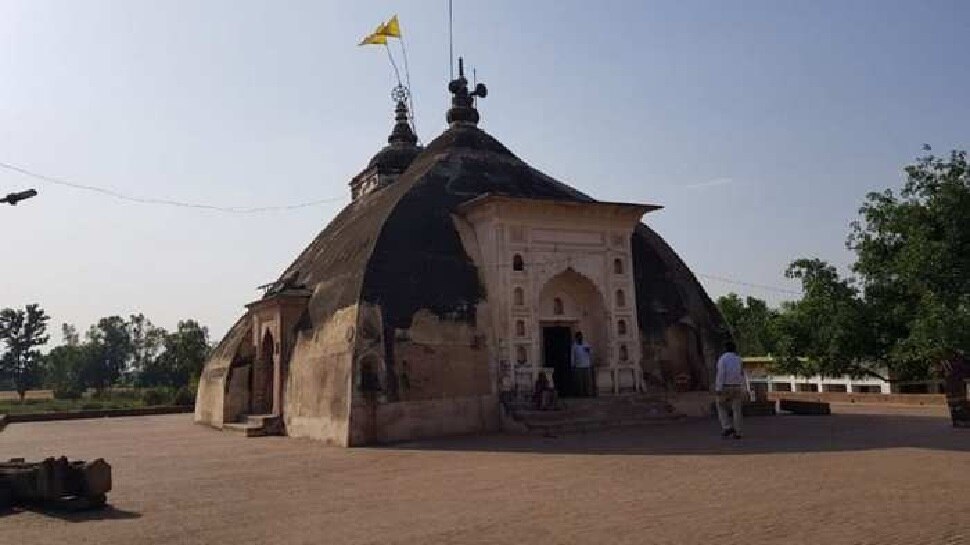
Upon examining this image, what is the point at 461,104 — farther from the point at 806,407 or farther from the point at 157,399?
the point at 157,399

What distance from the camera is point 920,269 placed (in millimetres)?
22891

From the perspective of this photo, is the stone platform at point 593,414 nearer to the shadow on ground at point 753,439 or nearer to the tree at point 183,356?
the shadow on ground at point 753,439

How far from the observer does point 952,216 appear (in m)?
23.5

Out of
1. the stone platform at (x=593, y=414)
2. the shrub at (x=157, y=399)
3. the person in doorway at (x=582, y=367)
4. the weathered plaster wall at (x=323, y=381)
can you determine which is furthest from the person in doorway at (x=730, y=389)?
the shrub at (x=157, y=399)

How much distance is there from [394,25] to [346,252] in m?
11.7

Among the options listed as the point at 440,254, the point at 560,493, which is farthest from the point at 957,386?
the point at 560,493

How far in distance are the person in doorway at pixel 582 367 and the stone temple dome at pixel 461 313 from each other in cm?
35

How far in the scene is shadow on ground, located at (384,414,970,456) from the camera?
42.2 ft

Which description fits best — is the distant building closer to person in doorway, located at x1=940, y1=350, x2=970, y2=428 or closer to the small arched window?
person in doorway, located at x1=940, y1=350, x2=970, y2=428

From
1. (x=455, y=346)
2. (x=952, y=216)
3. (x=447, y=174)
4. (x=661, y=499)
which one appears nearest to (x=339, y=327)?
(x=455, y=346)

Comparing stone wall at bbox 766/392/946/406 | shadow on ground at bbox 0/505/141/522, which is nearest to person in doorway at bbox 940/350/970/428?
stone wall at bbox 766/392/946/406

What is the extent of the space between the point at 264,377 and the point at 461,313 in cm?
767

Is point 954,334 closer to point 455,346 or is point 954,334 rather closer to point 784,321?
point 784,321

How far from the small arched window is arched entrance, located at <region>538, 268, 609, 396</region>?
1.59ft
